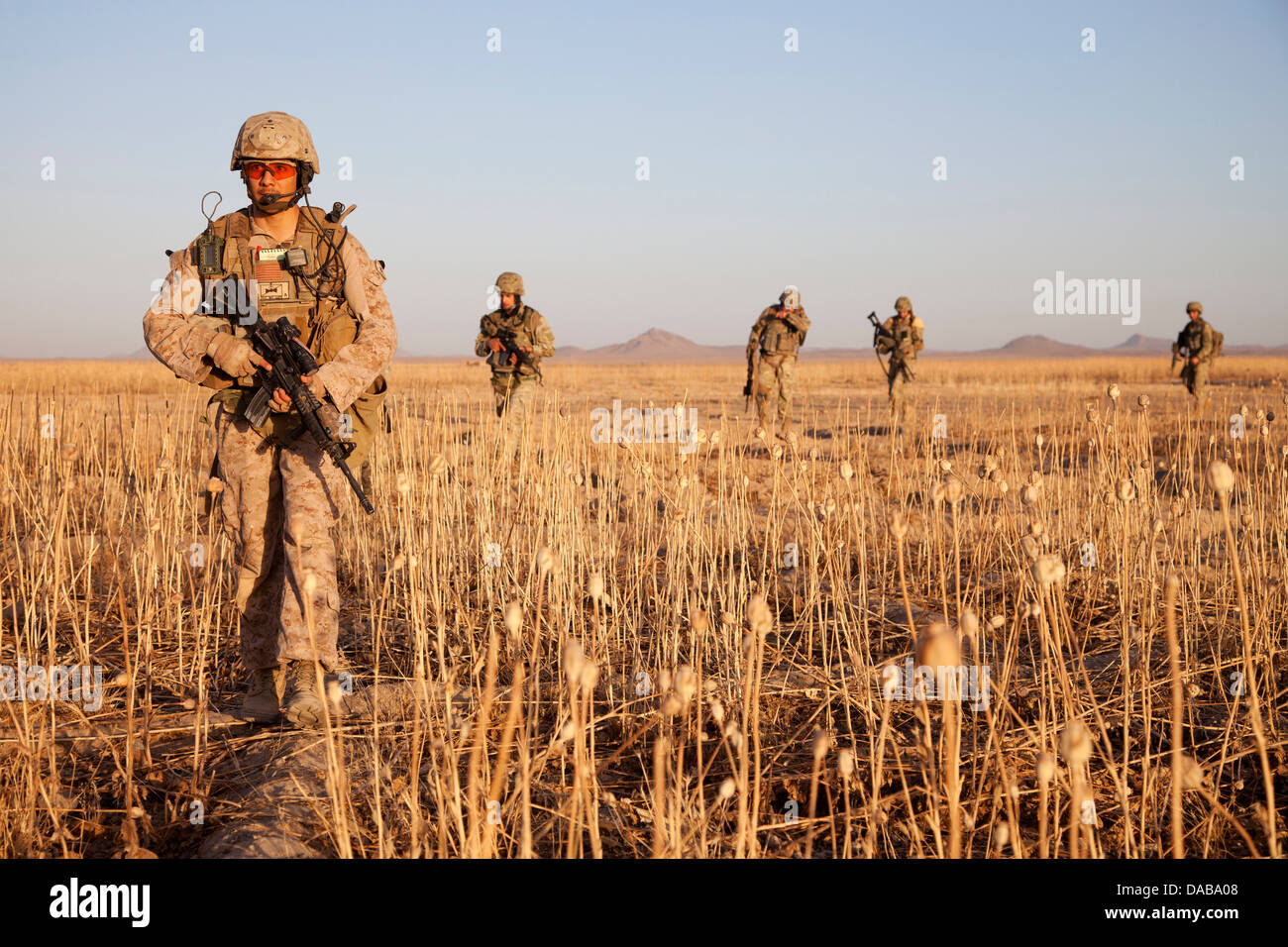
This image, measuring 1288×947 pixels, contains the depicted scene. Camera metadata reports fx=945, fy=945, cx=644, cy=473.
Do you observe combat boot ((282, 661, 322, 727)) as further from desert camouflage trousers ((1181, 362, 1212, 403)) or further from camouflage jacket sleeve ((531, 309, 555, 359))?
desert camouflage trousers ((1181, 362, 1212, 403))

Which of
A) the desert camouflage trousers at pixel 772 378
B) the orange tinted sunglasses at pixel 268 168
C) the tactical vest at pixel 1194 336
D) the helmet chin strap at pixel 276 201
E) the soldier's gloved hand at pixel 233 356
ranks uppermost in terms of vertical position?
the tactical vest at pixel 1194 336

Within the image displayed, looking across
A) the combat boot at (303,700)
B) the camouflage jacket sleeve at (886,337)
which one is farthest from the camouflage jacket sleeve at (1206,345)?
the combat boot at (303,700)

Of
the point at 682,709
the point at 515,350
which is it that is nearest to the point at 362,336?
the point at 682,709

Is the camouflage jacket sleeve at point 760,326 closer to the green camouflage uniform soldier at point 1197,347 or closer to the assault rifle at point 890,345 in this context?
the assault rifle at point 890,345

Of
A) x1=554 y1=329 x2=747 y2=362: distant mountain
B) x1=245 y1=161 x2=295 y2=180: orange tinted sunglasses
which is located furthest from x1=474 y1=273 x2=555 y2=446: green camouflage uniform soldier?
x1=554 y1=329 x2=747 y2=362: distant mountain

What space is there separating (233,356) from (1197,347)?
1361 centimetres

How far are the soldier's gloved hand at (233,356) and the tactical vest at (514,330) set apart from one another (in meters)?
5.98

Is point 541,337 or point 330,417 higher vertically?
point 541,337

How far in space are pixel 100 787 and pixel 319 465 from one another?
106cm

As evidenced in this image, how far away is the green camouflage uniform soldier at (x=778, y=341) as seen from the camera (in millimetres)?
10555

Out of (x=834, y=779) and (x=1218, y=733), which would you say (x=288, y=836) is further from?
(x=1218, y=733)

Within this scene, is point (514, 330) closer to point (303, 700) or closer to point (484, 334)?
point (484, 334)

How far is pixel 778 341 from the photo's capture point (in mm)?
10531
